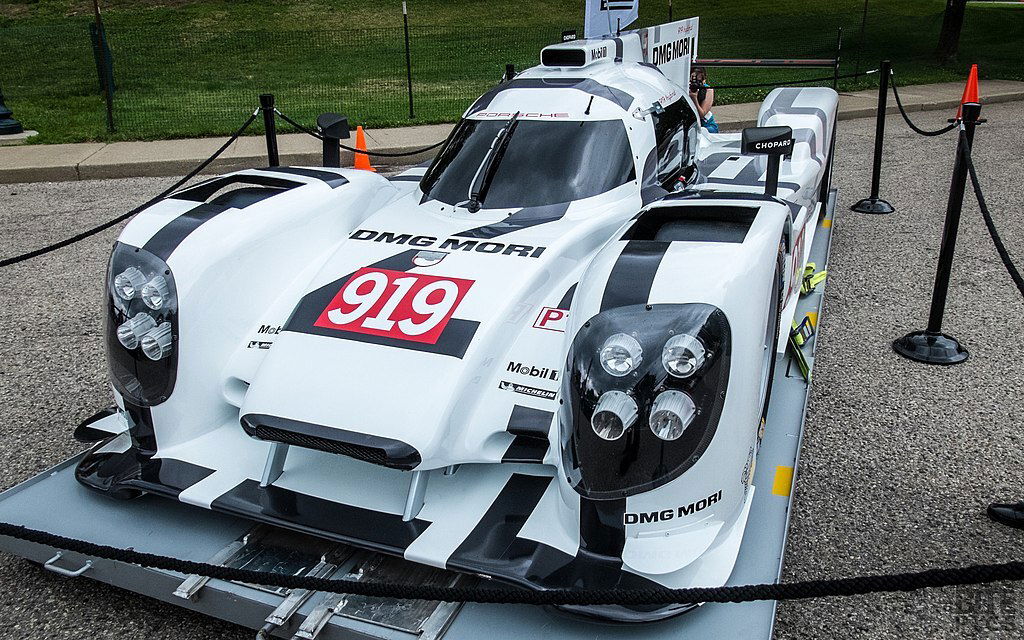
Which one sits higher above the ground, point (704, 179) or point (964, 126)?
point (964, 126)

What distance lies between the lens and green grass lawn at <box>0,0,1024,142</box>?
12.5 metres

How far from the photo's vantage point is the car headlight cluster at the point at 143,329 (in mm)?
3062

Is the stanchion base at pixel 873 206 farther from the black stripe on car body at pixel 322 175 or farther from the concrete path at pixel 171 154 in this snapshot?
the black stripe on car body at pixel 322 175

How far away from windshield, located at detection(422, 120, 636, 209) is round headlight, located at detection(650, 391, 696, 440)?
161cm

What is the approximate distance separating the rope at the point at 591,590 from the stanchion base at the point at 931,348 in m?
2.61

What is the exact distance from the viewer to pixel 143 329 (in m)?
3.07

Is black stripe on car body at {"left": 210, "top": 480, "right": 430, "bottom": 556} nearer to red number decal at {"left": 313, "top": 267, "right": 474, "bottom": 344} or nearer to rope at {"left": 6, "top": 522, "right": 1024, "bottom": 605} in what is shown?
rope at {"left": 6, "top": 522, "right": 1024, "bottom": 605}

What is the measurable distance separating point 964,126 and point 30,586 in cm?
446

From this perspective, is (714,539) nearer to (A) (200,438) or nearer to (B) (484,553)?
(B) (484,553)

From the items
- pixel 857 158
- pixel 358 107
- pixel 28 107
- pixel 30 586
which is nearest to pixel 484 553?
pixel 30 586

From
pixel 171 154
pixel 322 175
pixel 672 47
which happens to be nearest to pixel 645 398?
pixel 322 175

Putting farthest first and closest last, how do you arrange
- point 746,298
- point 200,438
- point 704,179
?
point 704,179 < point 200,438 < point 746,298

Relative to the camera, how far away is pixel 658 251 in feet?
→ 8.97

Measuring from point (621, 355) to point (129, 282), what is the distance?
1.89m
